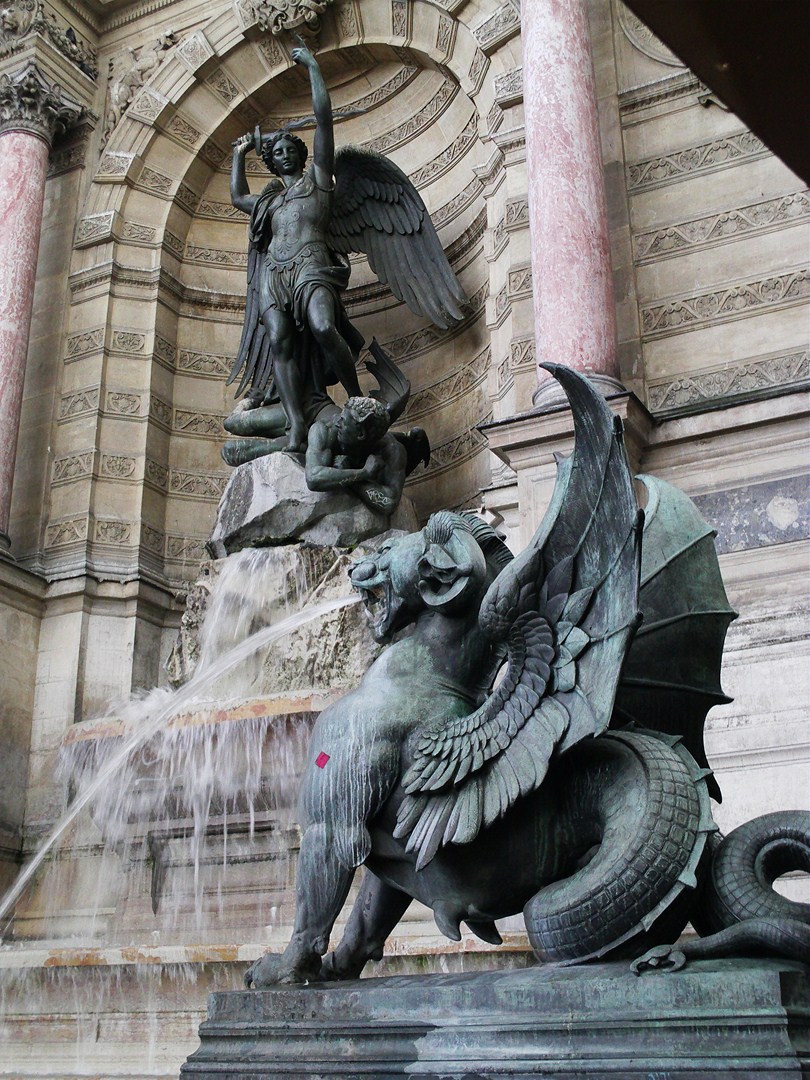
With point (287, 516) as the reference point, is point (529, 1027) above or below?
below

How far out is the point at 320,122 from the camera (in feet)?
25.1

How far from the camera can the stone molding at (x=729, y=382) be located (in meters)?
6.22

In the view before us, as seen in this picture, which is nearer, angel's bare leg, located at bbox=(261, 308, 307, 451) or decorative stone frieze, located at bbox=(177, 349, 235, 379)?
angel's bare leg, located at bbox=(261, 308, 307, 451)

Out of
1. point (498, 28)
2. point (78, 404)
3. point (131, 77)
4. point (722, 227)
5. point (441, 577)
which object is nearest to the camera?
point (441, 577)

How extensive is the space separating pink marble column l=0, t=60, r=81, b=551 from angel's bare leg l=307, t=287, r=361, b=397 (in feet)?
8.68

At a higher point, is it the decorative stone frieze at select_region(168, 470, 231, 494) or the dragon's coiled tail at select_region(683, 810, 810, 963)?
the decorative stone frieze at select_region(168, 470, 231, 494)

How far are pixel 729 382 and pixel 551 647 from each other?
440 cm

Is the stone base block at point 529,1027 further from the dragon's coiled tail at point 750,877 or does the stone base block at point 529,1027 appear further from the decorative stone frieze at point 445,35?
the decorative stone frieze at point 445,35

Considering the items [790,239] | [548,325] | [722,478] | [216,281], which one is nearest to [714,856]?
[722,478]

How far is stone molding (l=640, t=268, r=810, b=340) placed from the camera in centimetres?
648

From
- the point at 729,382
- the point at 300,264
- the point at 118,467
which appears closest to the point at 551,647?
the point at 729,382

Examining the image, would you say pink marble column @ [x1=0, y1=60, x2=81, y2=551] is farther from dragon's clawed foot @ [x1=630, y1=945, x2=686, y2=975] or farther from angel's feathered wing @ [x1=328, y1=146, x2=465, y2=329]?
dragon's clawed foot @ [x1=630, y1=945, x2=686, y2=975]

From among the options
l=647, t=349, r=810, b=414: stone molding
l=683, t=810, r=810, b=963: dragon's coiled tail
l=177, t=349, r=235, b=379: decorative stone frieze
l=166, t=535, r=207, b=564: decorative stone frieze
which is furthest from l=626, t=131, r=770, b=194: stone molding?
l=683, t=810, r=810, b=963: dragon's coiled tail

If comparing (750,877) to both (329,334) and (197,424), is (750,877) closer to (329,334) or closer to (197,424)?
(329,334)
